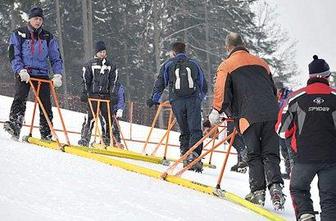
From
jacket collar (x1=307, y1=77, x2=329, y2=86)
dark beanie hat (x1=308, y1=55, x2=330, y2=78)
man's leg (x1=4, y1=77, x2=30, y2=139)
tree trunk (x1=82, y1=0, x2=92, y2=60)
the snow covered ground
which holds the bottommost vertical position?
the snow covered ground

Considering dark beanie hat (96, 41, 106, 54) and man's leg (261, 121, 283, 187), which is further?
dark beanie hat (96, 41, 106, 54)

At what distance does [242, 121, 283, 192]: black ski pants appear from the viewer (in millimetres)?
5527

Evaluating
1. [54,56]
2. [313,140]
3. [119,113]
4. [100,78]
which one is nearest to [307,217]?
[313,140]

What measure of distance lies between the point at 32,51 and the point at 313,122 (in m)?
4.45

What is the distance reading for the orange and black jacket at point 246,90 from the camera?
5.53 metres

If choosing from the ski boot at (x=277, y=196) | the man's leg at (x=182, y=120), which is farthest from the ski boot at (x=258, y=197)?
the man's leg at (x=182, y=120)

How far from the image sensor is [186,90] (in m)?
7.91

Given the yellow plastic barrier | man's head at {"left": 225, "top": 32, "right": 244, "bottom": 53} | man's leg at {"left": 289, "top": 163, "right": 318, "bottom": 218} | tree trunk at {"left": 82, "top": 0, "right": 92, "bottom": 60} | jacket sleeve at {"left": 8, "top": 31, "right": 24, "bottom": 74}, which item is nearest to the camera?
man's leg at {"left": 289, "top": 163, "right": 318, "bottom": 218}

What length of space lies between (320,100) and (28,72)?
452 centimetres

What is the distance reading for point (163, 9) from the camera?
35.1m

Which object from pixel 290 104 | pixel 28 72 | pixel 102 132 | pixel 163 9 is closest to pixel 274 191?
pixel 290 104

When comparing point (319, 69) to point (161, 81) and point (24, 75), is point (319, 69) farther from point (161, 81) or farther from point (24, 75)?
point (24, 75)

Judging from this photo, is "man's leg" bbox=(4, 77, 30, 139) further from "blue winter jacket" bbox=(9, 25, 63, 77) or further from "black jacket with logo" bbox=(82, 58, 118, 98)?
"black jacket with logo" bbox=(82, 58, 118, 98)

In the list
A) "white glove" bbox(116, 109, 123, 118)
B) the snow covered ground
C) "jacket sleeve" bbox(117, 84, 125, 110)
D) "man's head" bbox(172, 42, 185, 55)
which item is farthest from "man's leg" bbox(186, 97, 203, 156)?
"jacket sleeve" bbox(117, 84, 125, 110)
